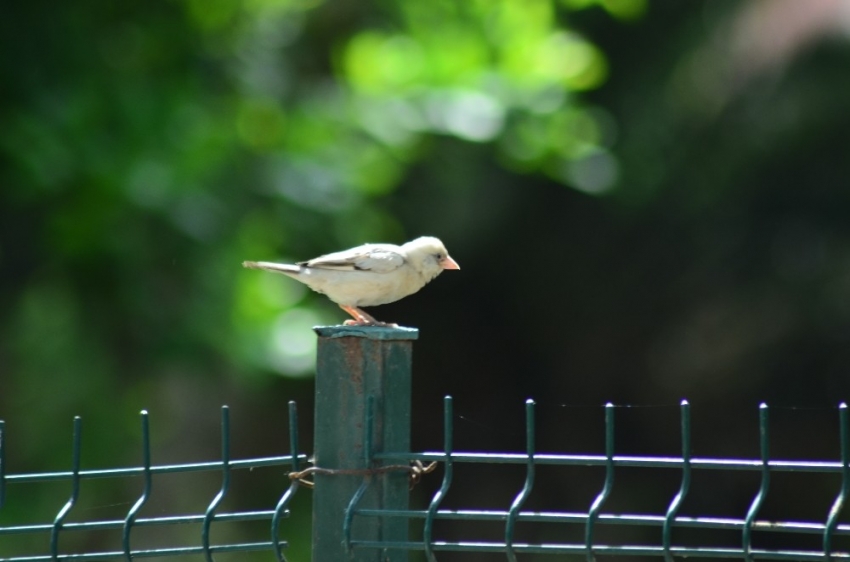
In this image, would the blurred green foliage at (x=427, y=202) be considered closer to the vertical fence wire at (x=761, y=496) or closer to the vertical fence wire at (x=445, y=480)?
the vertical fence wire at (x=445, y=480)

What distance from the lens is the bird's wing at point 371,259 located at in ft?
12.5

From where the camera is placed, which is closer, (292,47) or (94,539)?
(94,539)

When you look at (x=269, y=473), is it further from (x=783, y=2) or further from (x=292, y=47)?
(x=783, y=2)

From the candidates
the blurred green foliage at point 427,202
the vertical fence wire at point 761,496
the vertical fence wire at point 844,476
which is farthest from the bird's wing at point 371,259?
the blurred green foliage at point 427,202

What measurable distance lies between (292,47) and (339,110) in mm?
1972

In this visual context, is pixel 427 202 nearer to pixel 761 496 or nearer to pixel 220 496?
pixel 220 496

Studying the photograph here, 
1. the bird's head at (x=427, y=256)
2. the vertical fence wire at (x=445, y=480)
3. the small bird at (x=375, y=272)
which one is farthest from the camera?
the bird's head at (x=427, y=256)

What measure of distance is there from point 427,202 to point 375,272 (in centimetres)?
525

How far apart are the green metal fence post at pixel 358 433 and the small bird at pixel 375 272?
98 centimetres

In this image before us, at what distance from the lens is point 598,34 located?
960cm

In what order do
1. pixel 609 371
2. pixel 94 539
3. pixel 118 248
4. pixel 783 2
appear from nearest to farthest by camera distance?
pixel 118 248 → pixel 94 539 → pixel 783 2 → pixel 609 371

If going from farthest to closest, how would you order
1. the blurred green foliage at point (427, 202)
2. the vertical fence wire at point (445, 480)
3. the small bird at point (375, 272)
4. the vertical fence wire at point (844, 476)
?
the blurred green foliage at point (427, 202) → the small bird at point (375, 272) → the vertical fence wire at point (445, 480) → the vertical fence wire at point (844, 476)

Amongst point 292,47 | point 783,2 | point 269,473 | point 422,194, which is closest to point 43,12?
point 292,47

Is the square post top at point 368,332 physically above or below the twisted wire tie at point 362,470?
above
